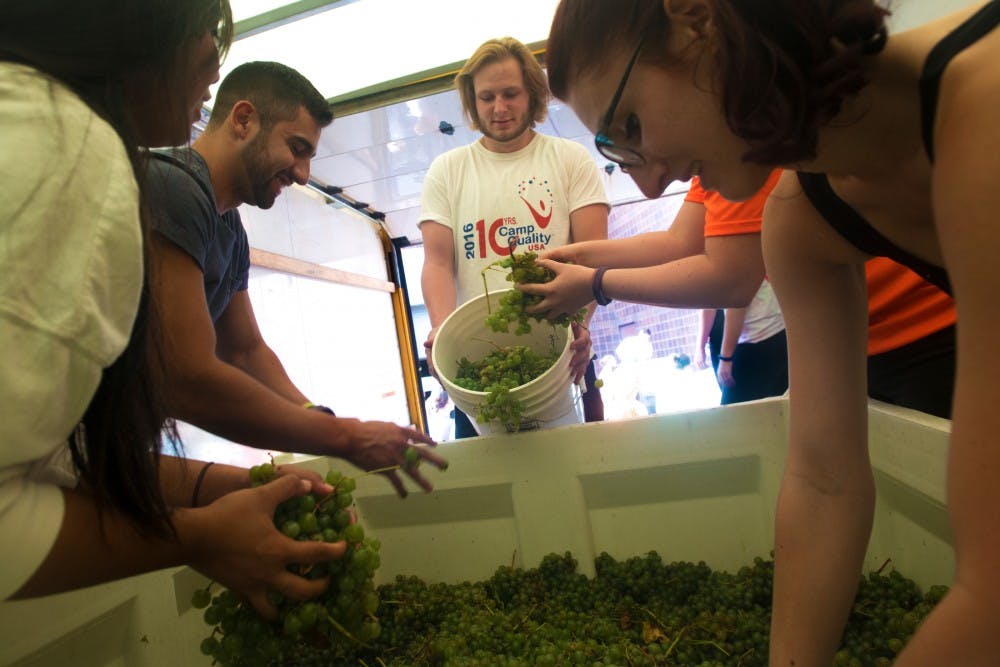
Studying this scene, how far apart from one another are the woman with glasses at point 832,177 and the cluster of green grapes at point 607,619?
A: 0.26m

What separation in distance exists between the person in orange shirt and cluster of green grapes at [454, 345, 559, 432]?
0.46 feet

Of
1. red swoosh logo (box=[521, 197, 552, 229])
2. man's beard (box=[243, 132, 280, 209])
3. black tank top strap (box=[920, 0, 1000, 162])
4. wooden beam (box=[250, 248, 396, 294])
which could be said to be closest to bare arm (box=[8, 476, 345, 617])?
black tank top strap (box=[920, 0, 1000, 162])

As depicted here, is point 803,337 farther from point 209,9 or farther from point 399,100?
point 399,100

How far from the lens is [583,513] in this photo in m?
1.42

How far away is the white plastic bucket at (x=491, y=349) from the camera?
4.56 feet

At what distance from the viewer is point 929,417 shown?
98 cm

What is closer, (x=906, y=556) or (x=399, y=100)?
(x=906, y=556)

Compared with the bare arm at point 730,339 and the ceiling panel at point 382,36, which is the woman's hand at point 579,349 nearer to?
the bare arm at point 730,339

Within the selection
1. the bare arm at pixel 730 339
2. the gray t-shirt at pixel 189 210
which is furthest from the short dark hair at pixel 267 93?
the bare arm at pixel 730 339

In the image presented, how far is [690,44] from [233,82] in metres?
1.41

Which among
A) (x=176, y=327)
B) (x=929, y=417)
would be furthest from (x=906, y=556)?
(x=176, y=327)

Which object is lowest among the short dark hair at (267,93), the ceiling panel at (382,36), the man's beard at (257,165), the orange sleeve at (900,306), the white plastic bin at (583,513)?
the white plastic bin at (583,513)

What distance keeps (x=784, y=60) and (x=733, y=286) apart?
836mm

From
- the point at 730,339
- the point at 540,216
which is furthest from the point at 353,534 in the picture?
the point at 730,339
